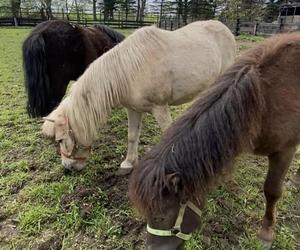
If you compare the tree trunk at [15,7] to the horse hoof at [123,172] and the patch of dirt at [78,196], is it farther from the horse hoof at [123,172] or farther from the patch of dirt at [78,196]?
the patch of dirt at [78,196]

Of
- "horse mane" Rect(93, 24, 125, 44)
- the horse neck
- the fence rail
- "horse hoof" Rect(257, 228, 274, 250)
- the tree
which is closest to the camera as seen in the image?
"horse hoof" Rect(257, 228, 274, 250)

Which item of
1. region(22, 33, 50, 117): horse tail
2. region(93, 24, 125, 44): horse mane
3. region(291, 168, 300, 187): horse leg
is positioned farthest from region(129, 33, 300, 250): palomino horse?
region(93, 24, 125, 44): horse mane

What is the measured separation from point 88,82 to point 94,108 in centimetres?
25

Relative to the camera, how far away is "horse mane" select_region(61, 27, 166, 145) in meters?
2.80

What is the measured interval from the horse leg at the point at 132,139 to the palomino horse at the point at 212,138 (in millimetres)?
1518

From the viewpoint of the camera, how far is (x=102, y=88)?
2801 millimetres

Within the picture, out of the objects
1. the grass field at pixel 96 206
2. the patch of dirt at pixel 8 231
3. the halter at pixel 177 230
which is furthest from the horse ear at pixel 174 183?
the patch of dirt at pixel 8 231

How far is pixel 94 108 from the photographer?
110 inches

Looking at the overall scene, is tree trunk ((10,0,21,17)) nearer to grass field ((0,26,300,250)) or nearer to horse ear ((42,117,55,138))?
grass field ((0,26,300,250))

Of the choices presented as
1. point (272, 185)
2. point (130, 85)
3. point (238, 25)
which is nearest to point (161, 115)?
point (130, 85)

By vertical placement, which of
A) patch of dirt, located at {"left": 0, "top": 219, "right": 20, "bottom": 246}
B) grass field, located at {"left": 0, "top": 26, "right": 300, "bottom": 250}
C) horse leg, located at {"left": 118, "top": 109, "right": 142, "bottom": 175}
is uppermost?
horse leg, located at {"left": 118, "top": 109, "right": 142, "bottom": 175}

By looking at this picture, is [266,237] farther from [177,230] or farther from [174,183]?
[174,183]

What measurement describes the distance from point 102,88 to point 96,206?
1072 millimetres

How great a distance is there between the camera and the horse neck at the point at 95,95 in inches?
110
